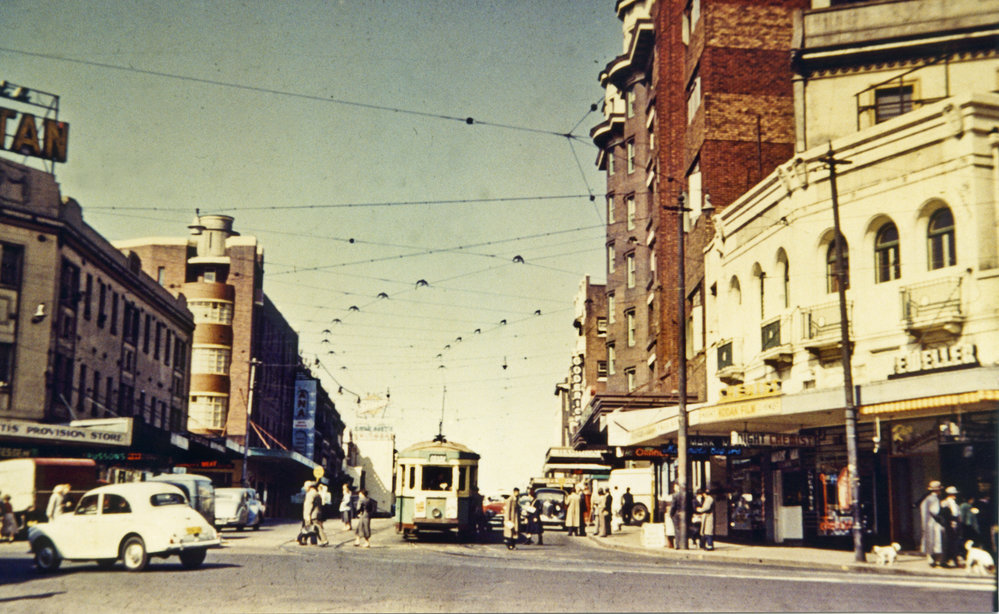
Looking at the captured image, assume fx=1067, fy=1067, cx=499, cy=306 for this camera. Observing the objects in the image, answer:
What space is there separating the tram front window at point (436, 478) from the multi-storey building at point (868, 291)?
6.97 meters

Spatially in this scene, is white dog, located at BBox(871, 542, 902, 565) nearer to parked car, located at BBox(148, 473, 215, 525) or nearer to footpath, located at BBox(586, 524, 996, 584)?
footpath, located at BBox(586, 524, 996, 584)

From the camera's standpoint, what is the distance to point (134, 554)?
19.5m

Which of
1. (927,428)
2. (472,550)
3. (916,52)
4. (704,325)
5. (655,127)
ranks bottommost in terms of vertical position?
(472,550)

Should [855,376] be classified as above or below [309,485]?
above

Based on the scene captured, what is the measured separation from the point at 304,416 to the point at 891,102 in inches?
2482

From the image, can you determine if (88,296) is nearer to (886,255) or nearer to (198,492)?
(198,492)

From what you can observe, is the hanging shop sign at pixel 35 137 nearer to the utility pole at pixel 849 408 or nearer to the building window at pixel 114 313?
the building window at pixel 114 313

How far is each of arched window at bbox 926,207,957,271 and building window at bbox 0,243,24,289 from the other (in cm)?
2999

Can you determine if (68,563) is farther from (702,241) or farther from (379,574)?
(702,241)

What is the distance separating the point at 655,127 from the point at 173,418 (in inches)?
1200

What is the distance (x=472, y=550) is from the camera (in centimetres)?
2764

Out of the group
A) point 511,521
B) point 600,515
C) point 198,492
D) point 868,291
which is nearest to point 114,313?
point 198,492

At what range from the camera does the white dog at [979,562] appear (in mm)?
19375

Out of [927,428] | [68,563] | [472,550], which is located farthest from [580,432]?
[68,563]
